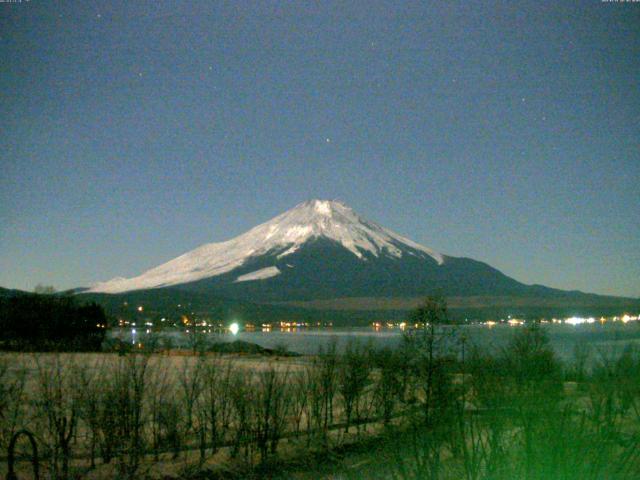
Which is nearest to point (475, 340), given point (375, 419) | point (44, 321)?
point (44, 321)

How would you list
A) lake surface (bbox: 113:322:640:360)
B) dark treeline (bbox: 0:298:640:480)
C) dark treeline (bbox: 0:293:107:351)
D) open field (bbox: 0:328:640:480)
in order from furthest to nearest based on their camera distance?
dark treeline (bbox: 0:293:107:351), lake surface (bbox: 113:322:640:360), open field (bbox: 0:328:640:480), dark treeline (bbox: 0:298:640:480)

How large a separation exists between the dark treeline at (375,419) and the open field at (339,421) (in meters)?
0.03

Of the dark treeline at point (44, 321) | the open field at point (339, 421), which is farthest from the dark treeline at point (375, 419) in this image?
the dark treeline at point (44, 321)

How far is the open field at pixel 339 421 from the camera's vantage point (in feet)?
16.5

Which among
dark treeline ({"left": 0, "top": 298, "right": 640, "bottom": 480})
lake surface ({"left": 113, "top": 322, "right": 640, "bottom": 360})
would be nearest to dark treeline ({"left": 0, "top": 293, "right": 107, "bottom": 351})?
lake surface ({"left": 113, "top": 322, "right": 640, "bottom": 360})

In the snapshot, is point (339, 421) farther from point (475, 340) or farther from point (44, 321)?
point (475, 340)

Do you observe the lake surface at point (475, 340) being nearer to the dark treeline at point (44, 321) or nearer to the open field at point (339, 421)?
the open field at point (339, 421)

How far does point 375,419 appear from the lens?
17547mm

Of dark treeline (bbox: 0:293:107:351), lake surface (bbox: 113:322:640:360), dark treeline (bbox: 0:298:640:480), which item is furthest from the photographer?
dark treeline (bbox: 0:293:107:351)

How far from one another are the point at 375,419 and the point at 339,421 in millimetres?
933

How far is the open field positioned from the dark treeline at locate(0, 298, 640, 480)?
3 centimetres

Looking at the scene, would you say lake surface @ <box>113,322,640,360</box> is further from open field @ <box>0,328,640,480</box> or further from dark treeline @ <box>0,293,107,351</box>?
dark treeline @ <box>0,293,107,351</box>

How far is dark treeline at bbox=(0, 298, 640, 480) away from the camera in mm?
4836

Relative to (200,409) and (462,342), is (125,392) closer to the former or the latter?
(200,409)
